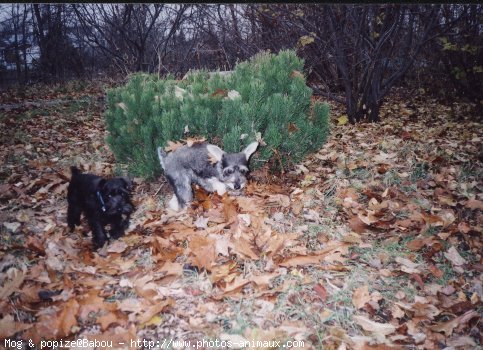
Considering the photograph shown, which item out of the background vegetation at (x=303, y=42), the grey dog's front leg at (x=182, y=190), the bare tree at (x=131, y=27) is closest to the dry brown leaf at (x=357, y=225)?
the grey dog's front leg at (x=182, y=190)

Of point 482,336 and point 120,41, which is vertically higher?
point 120,41

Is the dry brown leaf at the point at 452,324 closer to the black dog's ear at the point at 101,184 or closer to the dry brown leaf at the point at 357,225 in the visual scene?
the dry brown leaf at the point at 357,225

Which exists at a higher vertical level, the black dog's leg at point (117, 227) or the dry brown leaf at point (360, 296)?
the black dog's leg at point (117, 227)

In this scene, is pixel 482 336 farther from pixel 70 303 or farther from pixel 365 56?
pixel 365 56

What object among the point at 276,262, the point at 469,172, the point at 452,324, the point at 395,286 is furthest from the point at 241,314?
the point at 469,172

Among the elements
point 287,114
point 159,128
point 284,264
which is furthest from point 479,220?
point 159,128

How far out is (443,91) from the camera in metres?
12.7

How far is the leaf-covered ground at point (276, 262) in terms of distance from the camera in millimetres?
2992

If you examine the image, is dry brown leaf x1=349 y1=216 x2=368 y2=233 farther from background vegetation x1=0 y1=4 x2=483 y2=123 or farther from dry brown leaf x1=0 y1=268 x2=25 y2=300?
background vegetation x1=0 y1=4 x2=483 y2=123

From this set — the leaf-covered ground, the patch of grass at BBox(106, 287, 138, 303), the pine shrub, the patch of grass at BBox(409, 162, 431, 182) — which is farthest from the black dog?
the patch of grass at BBox(409, 162, 431, 182)

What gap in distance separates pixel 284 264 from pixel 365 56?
303 inches

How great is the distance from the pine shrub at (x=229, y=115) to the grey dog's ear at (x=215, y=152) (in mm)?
457

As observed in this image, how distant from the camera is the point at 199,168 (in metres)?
5.09

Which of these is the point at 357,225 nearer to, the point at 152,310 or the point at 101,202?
the point at 152,310
